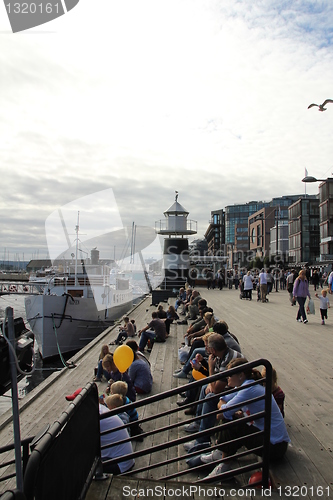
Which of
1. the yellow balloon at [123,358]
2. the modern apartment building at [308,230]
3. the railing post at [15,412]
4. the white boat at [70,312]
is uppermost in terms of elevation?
the modern apartment building at [308,230]

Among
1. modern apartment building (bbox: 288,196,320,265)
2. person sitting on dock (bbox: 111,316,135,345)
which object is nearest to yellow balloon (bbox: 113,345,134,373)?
person sitting on dock (bbox: 111,316,135,345)

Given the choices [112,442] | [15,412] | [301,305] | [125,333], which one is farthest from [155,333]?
[15,412]

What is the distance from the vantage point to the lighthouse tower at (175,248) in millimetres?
28359

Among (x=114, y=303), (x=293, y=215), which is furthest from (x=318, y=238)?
(x=114, y=303)

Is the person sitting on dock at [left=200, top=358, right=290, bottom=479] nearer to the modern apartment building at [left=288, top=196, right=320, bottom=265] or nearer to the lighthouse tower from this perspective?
the lighthouse tower

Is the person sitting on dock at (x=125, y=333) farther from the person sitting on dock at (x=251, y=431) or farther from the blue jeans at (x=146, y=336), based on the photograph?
the person sitting on dock at (x=251, y=431)

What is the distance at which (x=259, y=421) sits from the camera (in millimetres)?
3736

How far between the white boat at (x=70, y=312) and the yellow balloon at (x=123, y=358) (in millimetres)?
12647

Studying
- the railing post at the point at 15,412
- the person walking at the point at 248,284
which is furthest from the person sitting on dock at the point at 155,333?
the person walking at the point at 248,284

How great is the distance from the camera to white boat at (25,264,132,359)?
20078 mm

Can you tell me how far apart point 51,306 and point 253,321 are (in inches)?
461

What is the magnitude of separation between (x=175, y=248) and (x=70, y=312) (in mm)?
10242

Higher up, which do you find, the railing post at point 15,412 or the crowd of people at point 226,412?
the railing post at point 15,412

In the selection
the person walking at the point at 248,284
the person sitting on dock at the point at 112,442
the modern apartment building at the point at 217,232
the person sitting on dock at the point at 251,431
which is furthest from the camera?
the modern apartment building at the point at 217,232
